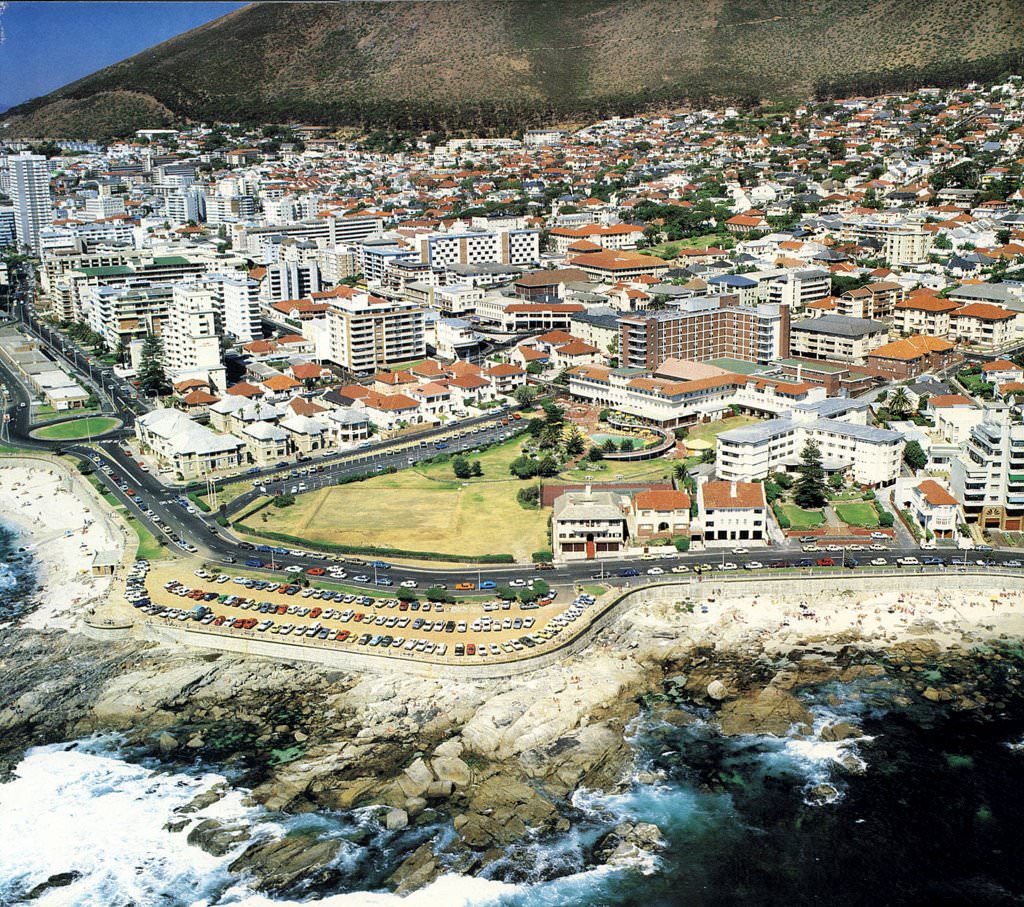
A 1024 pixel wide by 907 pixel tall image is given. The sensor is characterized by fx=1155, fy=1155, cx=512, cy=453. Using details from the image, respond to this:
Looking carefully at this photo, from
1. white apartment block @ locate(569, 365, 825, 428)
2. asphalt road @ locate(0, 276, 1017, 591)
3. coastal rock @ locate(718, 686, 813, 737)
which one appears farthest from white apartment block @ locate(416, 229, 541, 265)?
coastal rock @ locate(718, 686, 813, 737)

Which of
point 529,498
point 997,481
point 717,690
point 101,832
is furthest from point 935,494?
point 101,832

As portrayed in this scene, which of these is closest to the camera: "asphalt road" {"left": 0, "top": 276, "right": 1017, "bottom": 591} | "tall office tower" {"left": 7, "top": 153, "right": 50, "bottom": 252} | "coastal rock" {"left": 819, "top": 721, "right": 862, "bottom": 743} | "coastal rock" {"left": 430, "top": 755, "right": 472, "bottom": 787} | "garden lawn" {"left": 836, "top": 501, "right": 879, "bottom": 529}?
"coastal rock" {"left": 430, "top": 755, "right": 472, "bottom": 787}

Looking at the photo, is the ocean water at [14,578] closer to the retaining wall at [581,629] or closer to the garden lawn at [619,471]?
the retaining wall at [581,629]

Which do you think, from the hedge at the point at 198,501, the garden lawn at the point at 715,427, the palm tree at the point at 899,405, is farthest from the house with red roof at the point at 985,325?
the hedge at the point at 198,501

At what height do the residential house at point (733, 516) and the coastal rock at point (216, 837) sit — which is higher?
the residential house at point (733, 516)

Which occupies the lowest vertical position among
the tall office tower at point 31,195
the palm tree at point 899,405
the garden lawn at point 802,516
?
the garden lawn at point 802,516

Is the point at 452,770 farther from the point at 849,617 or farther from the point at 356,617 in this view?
the point at 849,617

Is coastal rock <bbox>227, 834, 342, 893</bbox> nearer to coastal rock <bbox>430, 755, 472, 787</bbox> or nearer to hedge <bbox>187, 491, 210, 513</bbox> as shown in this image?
coastal rock <bbox>430, 755, 472, 787</bbox>
